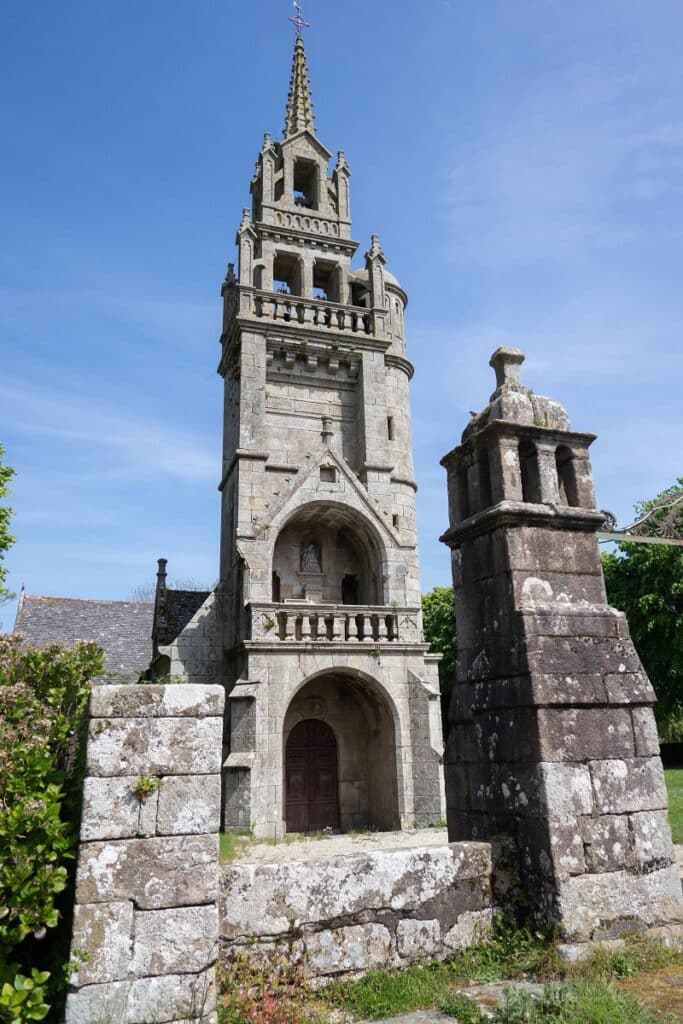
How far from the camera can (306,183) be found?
2344cm

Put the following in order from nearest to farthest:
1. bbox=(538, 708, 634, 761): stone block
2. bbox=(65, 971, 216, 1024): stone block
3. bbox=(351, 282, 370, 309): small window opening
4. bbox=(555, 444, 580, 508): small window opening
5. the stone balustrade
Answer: bbox=(65, 971, 216, 1024): stone block, bbox=(538, 708, 634, 761): stone block, bbox=(555, 444, 580, 508): small window opening, the stone balustrade, bbox=(351, 282, 370, 309): small window opening

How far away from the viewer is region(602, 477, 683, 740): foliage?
81.9 ft

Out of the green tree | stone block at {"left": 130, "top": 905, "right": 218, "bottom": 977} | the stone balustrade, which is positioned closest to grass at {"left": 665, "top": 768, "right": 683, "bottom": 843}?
stone block at {"left": 130, "top": 905, "right": 218, "bottom": 977}

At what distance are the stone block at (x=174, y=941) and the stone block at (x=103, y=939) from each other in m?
0.05

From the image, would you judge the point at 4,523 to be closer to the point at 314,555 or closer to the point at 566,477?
the point at 314,555

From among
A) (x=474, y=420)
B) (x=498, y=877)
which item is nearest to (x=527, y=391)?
(x=474, y=420)

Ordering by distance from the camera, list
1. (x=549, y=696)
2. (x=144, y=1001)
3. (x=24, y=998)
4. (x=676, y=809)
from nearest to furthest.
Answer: (x=24, y=998), (x=144, y=1001), (x=549, y=696), (x=676, y=809)

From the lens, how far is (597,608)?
480 cm

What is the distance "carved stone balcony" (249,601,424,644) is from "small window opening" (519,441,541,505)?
35.6 ft

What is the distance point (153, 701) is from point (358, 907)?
65.8 inches

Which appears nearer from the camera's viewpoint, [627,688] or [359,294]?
[627,688]

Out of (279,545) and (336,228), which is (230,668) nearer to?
(279,545)

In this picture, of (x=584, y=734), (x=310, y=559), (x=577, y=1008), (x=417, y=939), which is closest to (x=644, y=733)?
(x=584, y=734)

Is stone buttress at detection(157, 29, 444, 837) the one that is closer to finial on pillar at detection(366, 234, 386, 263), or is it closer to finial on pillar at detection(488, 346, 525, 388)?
finial on pillar at detection(366, 234, 386, 263)
